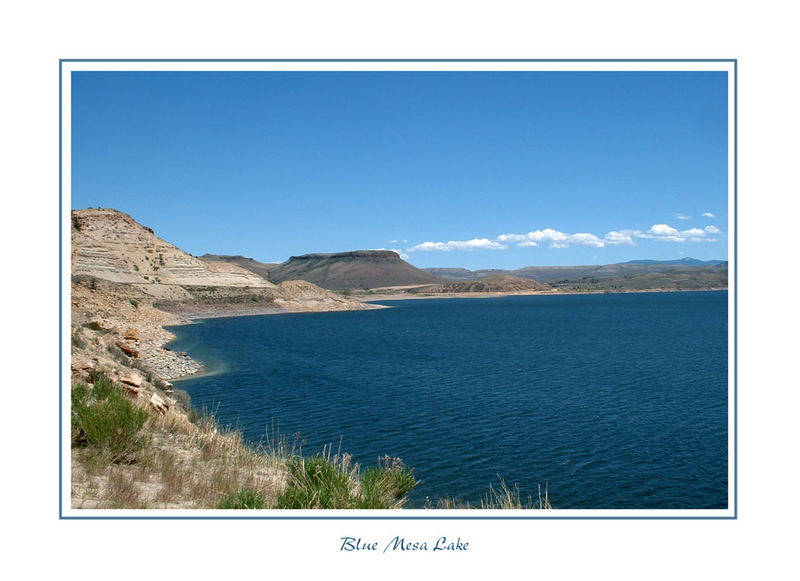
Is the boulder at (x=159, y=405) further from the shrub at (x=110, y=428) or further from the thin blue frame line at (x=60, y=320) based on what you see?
the thin blue frame line at (x=60, y=320)

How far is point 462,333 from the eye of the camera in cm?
4634

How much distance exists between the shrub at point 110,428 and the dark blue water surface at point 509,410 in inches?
179

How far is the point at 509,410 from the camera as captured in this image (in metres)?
16.8

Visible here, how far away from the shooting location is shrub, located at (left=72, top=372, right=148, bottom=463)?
7101mm

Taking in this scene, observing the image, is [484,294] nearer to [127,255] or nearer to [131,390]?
[127,255]

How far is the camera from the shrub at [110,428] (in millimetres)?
7101

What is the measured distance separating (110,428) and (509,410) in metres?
12.1

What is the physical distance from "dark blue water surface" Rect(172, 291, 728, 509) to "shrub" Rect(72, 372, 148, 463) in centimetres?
454

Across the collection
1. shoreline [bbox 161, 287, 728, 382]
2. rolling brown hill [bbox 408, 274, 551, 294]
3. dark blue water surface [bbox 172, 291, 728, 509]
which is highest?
rolling brown hill [bbox 408, 274, 551, 294]

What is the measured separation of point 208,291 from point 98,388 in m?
69.4

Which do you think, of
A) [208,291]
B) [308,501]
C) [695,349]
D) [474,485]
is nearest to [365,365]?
[474,485]

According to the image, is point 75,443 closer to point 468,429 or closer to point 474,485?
point 474,485
